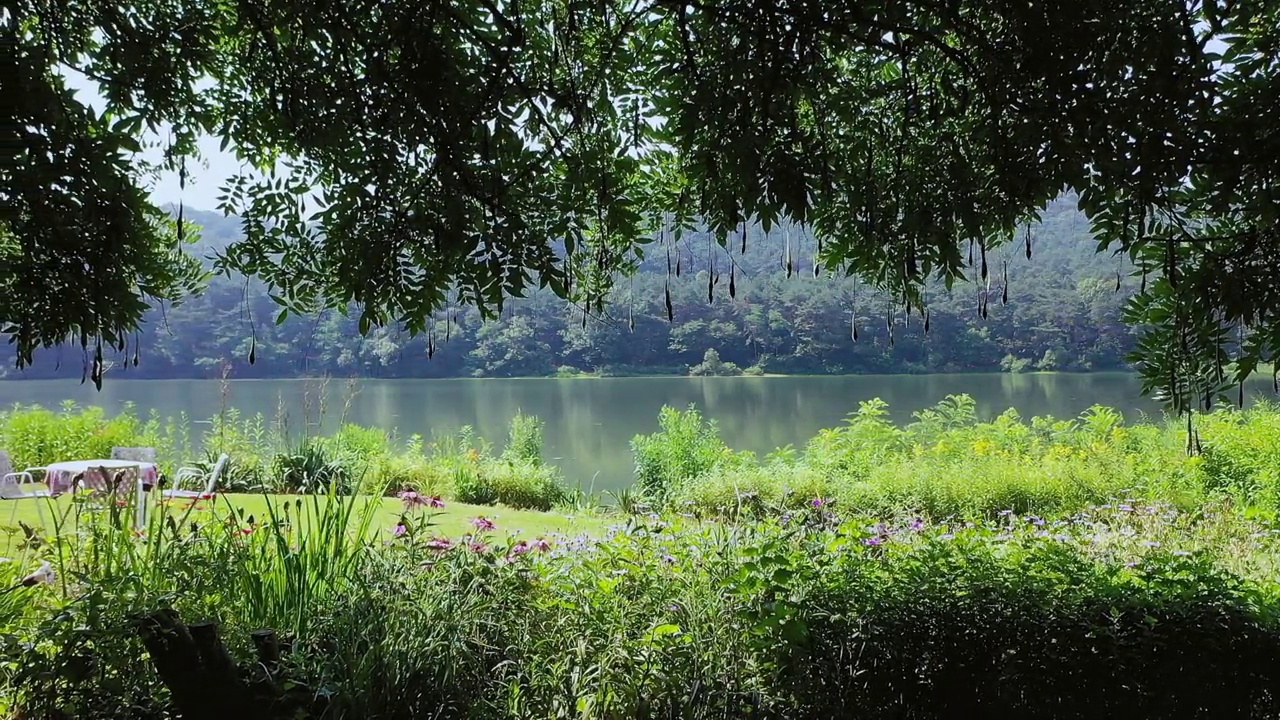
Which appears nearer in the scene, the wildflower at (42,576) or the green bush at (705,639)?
the green bush at (705,639)

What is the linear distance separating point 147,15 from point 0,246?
0.86 meters

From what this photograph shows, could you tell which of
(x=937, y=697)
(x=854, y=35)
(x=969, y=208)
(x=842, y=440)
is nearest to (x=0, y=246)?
(x=854, y=35)

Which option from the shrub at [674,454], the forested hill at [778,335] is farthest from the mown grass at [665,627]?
the forested hill at [778,335]

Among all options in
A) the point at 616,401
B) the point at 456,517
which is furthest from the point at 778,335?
the point at 456,517

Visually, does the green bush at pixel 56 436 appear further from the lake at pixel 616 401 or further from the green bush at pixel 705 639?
the green bush at pixel 705 639

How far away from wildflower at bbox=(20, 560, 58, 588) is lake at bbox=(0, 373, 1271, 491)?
848 centimetres

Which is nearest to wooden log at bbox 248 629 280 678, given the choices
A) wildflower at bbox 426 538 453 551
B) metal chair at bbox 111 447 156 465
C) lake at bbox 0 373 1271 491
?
wildflower at bbox 426 538 453 551

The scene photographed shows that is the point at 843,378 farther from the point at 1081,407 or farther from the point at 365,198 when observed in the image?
the point at 365,198

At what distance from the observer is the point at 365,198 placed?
2121mm

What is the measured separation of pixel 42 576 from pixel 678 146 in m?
2.72

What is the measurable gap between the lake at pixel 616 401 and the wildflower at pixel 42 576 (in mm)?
8484

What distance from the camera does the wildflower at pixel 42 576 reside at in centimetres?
270

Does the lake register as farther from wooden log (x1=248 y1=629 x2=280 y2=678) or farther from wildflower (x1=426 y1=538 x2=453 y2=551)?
wooden log (x1=248 y1=629 x2=280 y2=678)

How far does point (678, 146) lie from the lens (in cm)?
223
